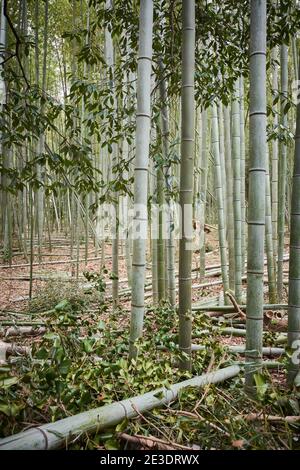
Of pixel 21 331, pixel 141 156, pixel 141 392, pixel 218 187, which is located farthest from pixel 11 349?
pixel 218 187

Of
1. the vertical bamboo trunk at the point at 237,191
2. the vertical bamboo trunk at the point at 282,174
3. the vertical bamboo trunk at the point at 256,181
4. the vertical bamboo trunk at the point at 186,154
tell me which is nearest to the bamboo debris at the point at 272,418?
the vertical bamboo trunk at the point at 256,181

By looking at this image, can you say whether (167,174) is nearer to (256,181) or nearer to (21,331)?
(256,181)

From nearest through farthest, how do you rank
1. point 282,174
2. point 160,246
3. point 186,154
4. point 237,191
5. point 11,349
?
point 186,154 < point 11,349 < point 160,246 < point 237,191 < point 282,174

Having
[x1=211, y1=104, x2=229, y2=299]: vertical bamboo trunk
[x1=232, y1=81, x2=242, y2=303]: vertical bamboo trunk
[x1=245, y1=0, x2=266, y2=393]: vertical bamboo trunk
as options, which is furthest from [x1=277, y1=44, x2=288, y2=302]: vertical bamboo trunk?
[x1=245, y1=0, x2=266, y2=393]: vertical bamboo trunk

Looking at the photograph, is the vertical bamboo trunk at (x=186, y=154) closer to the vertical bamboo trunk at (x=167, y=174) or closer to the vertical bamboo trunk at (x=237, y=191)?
the vertical bamboo trunk at (x=167, y=174)

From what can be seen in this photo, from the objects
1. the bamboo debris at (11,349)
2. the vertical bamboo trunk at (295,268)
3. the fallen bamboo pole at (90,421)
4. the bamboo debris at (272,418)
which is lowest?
the bamboo debris at (272,418)

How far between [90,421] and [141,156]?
1197 mm

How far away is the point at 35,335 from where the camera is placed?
2838mm

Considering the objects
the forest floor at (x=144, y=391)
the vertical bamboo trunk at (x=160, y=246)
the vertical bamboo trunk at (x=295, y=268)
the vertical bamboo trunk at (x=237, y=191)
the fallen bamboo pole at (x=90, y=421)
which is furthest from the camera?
the vertical bamboo trunk at (x=237, y=191)

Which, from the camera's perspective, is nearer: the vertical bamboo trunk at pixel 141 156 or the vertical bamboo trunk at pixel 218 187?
the vertical bamboo trunk at pixel 141 156

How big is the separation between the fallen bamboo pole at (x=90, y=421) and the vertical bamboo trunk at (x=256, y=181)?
333mm

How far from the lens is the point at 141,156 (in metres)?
1.88

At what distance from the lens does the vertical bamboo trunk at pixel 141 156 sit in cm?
184

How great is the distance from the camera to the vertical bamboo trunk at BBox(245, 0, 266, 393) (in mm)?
1581
